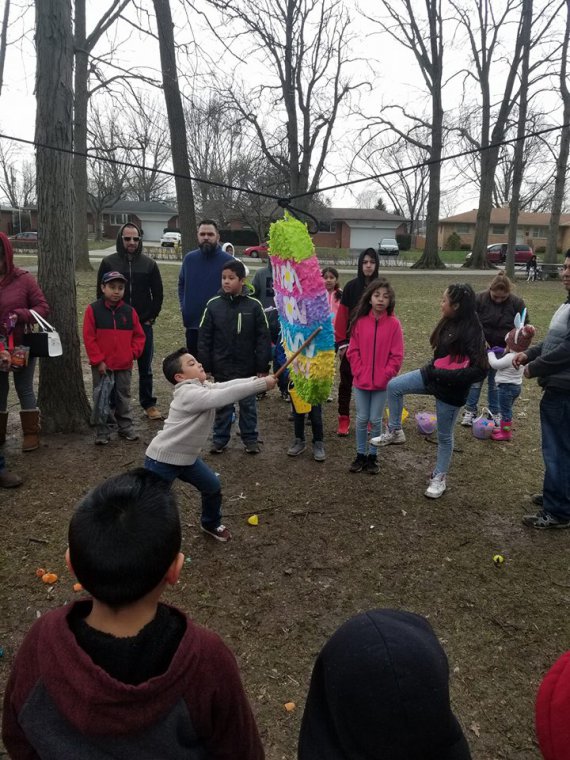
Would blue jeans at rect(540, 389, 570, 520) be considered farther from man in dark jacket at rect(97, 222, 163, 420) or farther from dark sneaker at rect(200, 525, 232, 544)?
man in dark jacket at rect(97, 222, 163, 420)

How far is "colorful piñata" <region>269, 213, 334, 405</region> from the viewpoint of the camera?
3361 mm

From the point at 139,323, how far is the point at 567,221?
6144 cm

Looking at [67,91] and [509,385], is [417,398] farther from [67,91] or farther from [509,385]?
[67,91]

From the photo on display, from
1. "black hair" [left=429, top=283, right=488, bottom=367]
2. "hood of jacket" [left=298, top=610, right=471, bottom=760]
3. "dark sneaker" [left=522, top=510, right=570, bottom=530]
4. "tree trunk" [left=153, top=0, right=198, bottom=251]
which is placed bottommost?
"dark sneaker" [left=522, top=510, right=570, bottom=530]

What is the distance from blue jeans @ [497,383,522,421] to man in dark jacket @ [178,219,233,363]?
2.90 metres

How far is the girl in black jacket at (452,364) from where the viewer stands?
374 centimetres

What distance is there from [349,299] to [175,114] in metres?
5.95

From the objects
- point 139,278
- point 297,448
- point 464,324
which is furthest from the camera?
point 139,278

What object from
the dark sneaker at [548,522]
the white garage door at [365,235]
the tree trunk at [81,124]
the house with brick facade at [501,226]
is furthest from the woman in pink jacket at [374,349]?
the house with brick facade at [501,226]

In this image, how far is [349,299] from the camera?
17.6 feet

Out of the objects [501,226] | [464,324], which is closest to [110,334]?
[464,324]

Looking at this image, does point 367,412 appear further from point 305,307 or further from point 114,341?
point 114,341

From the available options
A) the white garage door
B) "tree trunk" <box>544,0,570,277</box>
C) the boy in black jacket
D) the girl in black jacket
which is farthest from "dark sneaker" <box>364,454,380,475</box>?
the white garage door

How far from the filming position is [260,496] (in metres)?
4.09
